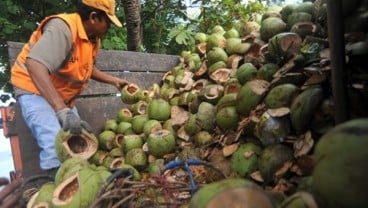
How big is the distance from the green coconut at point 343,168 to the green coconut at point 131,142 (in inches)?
97.3

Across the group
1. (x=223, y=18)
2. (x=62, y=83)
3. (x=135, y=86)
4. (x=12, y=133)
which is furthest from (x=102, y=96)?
(x=223, y=18)

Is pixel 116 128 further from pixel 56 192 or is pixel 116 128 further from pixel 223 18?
pixel 223 18

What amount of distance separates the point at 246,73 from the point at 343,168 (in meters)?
2.01

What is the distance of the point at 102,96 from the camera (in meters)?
4.07

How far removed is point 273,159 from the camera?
7.27 feet

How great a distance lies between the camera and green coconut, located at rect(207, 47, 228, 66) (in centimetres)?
375

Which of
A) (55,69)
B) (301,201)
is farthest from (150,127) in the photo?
(301,201)

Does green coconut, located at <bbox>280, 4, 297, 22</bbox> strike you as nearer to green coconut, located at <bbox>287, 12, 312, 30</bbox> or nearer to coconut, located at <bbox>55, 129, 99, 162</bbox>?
green coconut, located at <bbox>287, 12, 312, 30</bbox>

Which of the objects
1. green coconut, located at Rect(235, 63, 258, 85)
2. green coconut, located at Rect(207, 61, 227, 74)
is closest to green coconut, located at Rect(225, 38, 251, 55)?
green coconut, located at Rect(207, 61, 227, 74)

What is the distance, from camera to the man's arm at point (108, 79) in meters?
3.73

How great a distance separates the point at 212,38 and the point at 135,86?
0.92 metres

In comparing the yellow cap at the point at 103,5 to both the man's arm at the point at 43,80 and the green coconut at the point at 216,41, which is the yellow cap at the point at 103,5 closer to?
the man's arm at the point at 43,80

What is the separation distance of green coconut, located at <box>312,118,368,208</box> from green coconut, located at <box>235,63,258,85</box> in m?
1.84

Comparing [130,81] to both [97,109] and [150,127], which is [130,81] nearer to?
[97,109]
